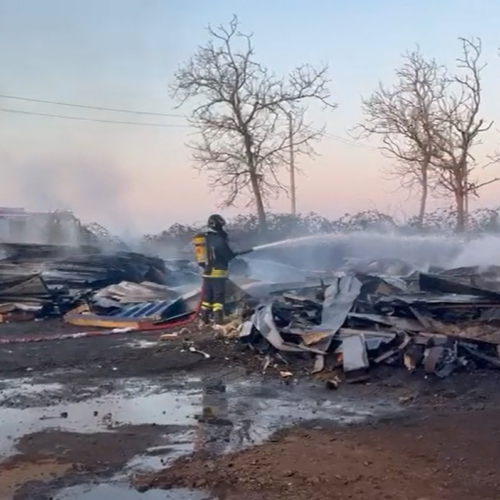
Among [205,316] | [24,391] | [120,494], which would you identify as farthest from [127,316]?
[120,494]

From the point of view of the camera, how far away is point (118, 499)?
4.25 meters

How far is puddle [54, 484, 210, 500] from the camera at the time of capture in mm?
4238

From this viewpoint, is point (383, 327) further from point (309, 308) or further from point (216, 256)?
point (216, 256)

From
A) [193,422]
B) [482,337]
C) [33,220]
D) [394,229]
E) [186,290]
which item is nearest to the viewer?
[193,422]

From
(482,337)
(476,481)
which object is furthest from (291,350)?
(476,481)

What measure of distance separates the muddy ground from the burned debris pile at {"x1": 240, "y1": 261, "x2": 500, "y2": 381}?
0.77 feet

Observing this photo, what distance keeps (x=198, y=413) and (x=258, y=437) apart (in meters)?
0.97

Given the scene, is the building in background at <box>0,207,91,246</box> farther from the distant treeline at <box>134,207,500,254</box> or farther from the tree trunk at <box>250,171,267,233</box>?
the tree trunk at <box>250,171,267,233</box>

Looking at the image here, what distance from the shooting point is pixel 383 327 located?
830 cm

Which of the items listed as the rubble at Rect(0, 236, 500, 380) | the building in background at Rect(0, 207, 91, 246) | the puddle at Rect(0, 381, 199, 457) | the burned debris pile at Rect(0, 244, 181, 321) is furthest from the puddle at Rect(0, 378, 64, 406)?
the building in background at Rect(0, 207, 91, 246)

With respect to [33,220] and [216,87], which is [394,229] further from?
[33,220]

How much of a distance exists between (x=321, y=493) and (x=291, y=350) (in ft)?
12.9

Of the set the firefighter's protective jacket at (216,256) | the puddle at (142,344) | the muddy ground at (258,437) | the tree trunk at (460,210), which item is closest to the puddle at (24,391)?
the muddy ground at (258,437)

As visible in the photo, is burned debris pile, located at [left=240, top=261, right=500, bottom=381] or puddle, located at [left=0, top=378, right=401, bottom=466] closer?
puddle, located at [left=0, top=378, right=401, bottom=466]
